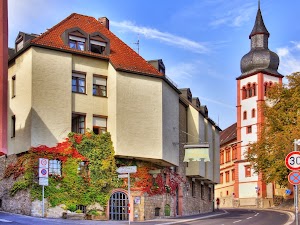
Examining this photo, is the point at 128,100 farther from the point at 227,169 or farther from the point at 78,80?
the point at 227,169

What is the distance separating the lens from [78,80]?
157 feet

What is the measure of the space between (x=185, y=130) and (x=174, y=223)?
2007 cm

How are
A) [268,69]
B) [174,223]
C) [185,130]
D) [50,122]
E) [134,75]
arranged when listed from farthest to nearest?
1. [268,69]
2. [185,130]
3. [134,75]
4. [50,122]
5. [174,223]

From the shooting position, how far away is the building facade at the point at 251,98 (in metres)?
104

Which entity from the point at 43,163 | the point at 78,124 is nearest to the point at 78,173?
the point at 78,124

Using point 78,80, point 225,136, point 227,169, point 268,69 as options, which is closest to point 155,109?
point 78,80

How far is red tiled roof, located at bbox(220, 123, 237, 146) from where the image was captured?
118m

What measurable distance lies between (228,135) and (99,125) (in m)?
→ 77.9

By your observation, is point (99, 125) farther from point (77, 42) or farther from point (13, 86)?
point (13, 86)

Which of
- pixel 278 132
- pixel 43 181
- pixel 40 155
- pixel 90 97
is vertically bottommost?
pixel 43 181

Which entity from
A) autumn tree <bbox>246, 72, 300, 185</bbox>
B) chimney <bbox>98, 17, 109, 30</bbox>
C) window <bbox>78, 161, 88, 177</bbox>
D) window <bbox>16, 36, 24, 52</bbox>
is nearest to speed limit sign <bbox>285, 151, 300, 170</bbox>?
window <bbox>78, 161, 88, 177</bbox>

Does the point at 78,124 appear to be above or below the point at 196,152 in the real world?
above

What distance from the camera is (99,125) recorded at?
159 ft

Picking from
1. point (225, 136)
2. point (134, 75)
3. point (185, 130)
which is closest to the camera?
point (134, 75)
